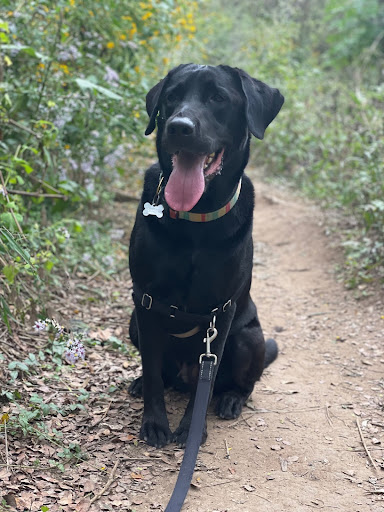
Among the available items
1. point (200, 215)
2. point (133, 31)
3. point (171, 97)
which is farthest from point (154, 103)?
point (133, 31)

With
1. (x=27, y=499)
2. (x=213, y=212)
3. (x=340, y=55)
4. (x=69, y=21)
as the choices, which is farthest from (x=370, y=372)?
(x=340, y=55)

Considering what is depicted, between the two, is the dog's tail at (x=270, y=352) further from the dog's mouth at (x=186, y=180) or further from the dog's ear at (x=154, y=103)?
the dog's ear at (x=154, y=103)

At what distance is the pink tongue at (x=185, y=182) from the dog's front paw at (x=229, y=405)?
114cm

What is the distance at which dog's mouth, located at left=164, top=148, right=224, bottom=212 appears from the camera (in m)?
2.31

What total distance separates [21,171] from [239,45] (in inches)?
444

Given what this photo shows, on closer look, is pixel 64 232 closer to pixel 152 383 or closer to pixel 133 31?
pixel 152 383

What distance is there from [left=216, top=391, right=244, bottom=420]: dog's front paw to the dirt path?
0.04 meters

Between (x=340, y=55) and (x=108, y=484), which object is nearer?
(x=108, y=484)

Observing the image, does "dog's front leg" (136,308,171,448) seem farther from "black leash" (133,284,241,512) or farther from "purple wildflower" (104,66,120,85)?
"purple wildflower" (104,66,120,85)

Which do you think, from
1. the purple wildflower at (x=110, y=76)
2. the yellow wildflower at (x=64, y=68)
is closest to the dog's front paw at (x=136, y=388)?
the yellow wildflower at (x=64, y=68)

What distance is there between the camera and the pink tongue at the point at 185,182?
91.0 inches

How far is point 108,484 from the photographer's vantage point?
2.21 metres

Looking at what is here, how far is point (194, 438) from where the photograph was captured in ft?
7.30

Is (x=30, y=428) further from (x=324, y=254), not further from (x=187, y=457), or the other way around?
(x=324, y=254)
